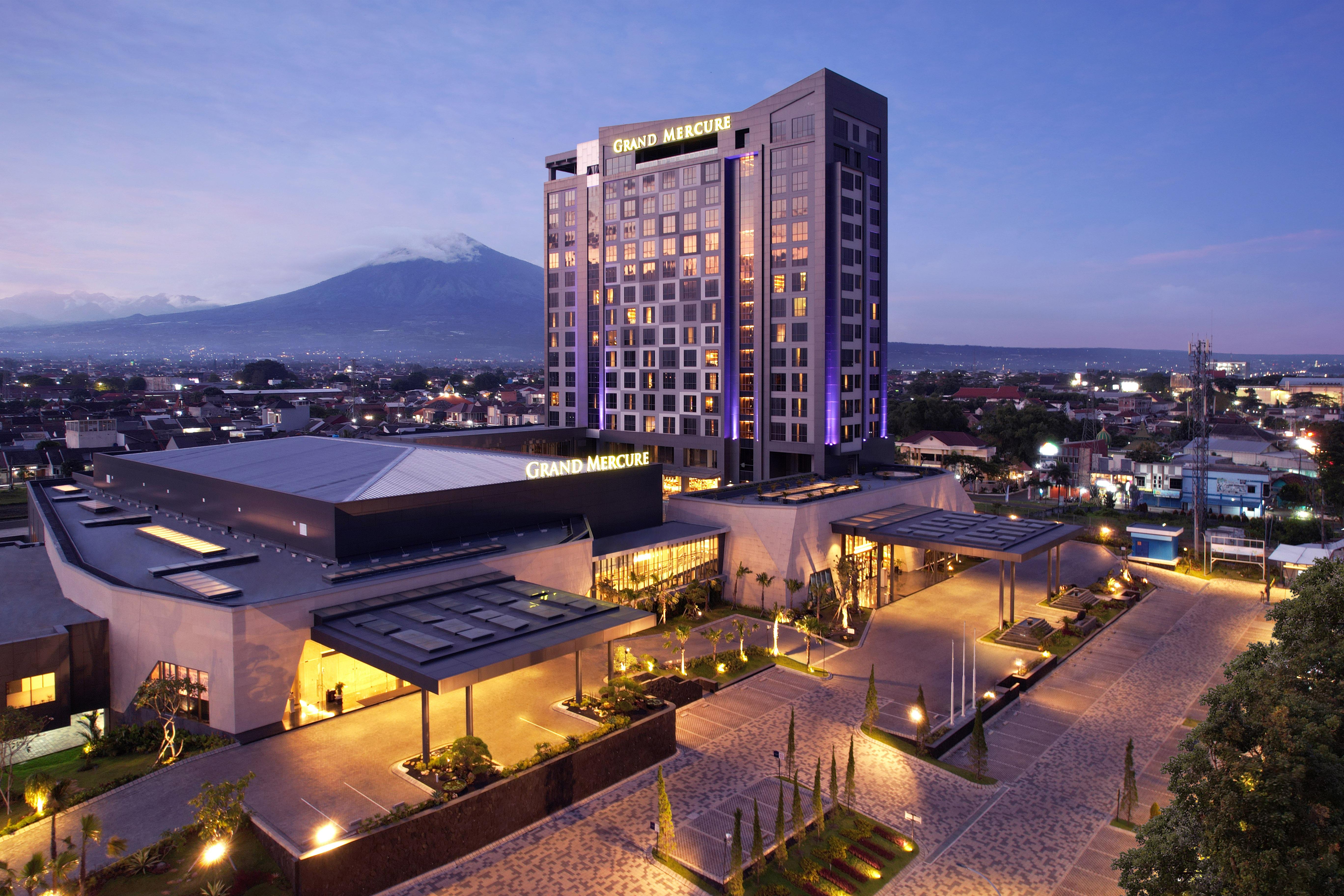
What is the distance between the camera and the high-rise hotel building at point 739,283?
77.2 m

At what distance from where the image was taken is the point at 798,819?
26.3 m

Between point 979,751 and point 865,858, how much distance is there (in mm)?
8104

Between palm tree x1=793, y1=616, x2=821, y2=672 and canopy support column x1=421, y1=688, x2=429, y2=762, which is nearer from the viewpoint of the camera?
canopy support column x1=421, y1=688, x2=429, y2=762

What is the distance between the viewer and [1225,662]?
44188mm

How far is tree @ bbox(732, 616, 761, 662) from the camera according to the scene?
143ft

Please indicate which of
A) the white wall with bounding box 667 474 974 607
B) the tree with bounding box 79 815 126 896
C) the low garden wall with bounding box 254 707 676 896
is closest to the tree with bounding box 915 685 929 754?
the low garden wall with bounding box 254 707 676 896

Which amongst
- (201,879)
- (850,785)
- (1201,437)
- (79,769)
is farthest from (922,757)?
(1201,437)

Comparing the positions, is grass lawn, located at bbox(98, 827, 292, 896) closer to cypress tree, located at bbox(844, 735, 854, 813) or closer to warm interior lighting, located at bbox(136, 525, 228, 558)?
cypress tree, located at bbox(844, 735, 854, 813)

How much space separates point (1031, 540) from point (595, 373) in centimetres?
5723

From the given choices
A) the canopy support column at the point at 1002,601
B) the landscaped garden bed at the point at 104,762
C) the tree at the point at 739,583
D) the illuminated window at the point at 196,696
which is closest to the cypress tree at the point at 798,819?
the landscaped garden bed at the point at 104,762

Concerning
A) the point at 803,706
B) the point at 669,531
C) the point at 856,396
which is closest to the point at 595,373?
the point at 856,396

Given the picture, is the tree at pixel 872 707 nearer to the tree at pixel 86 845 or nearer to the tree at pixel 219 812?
the tree at pixel 219 812

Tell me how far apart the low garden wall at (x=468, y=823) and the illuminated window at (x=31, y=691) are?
1687 cm

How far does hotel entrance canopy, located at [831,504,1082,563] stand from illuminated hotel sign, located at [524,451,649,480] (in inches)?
627
